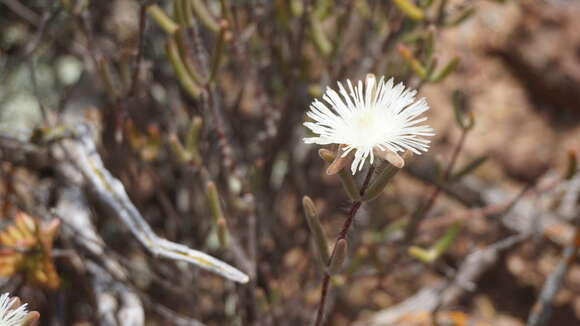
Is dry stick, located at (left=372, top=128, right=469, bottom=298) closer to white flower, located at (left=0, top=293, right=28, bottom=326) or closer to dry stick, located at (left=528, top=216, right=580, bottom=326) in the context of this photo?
dry stick, located at (left=528, top=216, right=580, bottom=326)

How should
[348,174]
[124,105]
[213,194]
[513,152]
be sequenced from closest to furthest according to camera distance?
[348,174]
[213,194]
[124,105]
[513,152]

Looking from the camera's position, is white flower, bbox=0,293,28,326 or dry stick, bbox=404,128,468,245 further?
dry stick, bbox=404,128,468,245

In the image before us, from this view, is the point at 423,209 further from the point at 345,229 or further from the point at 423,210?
the point at 345,229

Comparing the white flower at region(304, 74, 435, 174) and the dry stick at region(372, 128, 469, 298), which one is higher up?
the dry stick at region(372, 128, 469, 298)

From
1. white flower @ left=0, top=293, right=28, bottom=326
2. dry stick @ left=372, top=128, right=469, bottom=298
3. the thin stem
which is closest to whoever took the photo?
white flower @ left=0, top=293, right=28, bottom=326

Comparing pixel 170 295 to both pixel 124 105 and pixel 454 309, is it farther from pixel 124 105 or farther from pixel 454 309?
pixel 454 309

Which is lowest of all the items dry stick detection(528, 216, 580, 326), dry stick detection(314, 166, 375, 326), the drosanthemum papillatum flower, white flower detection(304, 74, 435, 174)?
the drosanthemum papillatum flower

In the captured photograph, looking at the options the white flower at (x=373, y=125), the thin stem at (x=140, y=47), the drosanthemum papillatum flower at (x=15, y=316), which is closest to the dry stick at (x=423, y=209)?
the white flower at (x=373, y=125)

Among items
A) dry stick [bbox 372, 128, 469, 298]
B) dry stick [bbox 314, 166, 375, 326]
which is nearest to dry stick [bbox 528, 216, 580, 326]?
dry stick [bbox 372, 128, 469, 298]

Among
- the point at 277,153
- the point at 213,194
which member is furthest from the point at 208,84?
the point at 277,153

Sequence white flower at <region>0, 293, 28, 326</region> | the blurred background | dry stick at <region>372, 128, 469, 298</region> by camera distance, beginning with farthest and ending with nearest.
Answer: the blurred background
dry stick at <region>372, 128, 469, 298</region>
white flower at <region>0, 293, 28, 326</region>
